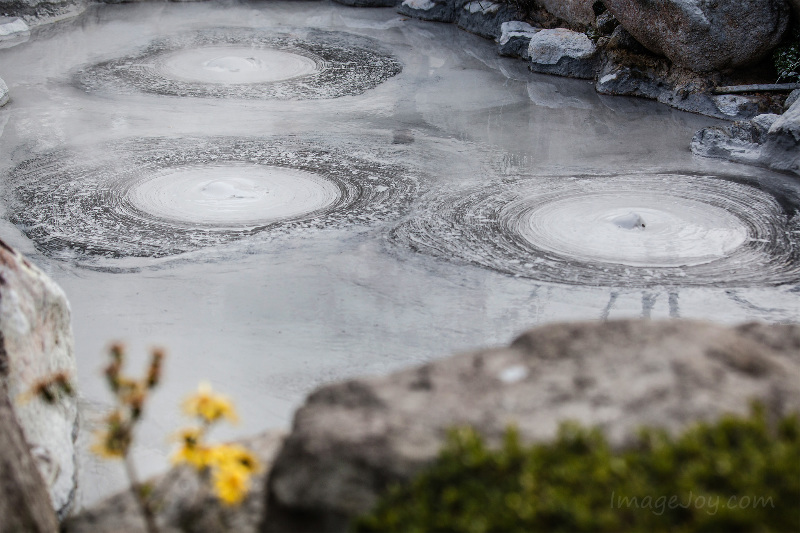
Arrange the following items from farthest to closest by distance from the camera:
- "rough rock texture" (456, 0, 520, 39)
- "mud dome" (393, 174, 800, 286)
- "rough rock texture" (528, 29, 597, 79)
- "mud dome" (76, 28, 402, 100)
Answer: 1. "rough rock texture" (456, 0, 520, 39)
2. "rough rock texture" (528, 29, 597, 79)
3. "mud dome" (76, 28, 402, 100)
4. "mud dome" (393, 174, 800, 286)

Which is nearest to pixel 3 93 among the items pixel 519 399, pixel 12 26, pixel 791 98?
pixel 12 26

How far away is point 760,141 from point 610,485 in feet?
15.5

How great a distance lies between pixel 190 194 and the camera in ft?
15.1

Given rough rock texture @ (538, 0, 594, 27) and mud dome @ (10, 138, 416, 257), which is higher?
rough rock texture @ (538, 0, 594, 27)

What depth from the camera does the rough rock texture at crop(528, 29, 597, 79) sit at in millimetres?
7418

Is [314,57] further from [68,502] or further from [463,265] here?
[68,502]

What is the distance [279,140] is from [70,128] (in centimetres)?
159

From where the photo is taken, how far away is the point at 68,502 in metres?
2.31

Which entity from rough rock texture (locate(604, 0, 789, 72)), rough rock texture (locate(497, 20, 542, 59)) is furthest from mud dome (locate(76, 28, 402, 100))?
rough rock texture (locate(604, 0, 789, 72))

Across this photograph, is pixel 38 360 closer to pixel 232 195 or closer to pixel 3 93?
pixel 232 195

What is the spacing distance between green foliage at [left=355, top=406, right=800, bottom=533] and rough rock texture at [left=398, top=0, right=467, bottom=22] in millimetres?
8539

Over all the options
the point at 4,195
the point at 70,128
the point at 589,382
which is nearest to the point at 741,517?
the point at 589,382

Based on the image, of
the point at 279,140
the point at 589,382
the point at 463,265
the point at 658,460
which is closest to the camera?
the point at 658,460

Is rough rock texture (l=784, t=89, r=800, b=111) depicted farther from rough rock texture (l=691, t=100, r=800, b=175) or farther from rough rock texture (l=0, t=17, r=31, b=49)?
rough rock texture (l=0, t=17, r=31, b=49)
